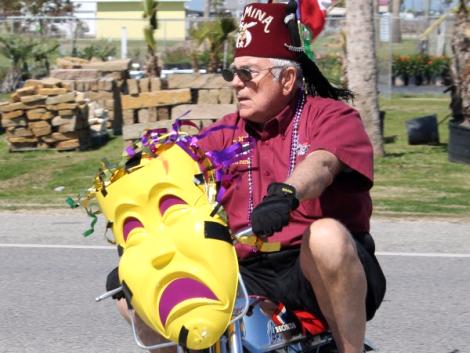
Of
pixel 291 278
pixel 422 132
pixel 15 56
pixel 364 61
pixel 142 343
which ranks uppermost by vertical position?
pixel 15 56

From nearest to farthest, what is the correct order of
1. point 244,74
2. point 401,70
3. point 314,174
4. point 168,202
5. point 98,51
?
point 168,202, point 314,174, point 244,74, point 98,51, point 401,70

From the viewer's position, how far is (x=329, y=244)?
288 cm

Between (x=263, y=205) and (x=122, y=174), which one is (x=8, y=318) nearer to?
(x=122, y=174)

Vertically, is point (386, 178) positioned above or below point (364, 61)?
below

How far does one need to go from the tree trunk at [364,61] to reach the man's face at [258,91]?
9.39 meters

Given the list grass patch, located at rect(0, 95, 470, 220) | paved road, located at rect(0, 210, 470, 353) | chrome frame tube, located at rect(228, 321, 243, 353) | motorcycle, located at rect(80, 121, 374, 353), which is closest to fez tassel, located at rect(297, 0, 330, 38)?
motorcycle, located at rect(80, 121, 374, 353)

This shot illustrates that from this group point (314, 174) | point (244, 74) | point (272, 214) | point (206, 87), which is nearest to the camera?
point (272, 214)

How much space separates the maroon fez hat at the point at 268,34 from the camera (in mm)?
3215

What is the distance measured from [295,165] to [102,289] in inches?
126

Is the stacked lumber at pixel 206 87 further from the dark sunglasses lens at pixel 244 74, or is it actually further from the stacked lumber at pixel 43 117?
the dark sunglasses lens at pixel 244 74

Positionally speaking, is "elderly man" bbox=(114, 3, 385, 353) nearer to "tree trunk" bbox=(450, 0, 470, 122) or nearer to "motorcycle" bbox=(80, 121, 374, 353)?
"motorcycle" bbox=(80, 121, 374, 353)

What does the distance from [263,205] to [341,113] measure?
717 millimetres

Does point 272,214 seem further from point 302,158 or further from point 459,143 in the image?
point 459,143

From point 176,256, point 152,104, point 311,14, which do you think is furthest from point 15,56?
point 176,256
